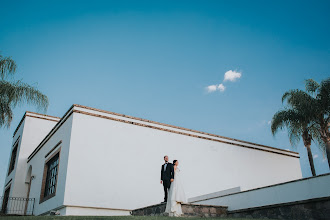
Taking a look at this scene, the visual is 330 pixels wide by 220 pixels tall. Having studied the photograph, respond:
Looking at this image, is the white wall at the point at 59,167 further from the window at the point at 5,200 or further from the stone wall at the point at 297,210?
the stone wall at the point at 297,210

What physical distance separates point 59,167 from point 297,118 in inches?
448

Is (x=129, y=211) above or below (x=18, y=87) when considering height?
below

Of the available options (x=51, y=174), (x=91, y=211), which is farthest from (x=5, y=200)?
(x=91, y=211)

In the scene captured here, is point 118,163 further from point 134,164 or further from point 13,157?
point 13,157

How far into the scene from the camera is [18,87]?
1108cm

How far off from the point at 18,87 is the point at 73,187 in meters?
4.27

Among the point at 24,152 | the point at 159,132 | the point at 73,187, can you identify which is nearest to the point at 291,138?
the point at 159,132

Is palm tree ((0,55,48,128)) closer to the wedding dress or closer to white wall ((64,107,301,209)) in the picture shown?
white wall ((64,107,301,209))

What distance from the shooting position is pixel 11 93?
10.8 m

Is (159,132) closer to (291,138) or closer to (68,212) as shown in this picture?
(68,212)

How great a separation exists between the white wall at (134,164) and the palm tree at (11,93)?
67.8 inches

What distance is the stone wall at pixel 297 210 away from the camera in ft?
25.4

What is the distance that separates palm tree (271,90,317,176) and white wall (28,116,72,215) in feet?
33.6

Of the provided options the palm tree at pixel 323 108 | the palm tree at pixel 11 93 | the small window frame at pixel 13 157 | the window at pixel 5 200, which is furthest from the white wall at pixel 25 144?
the palm tree at pixel 323 108
